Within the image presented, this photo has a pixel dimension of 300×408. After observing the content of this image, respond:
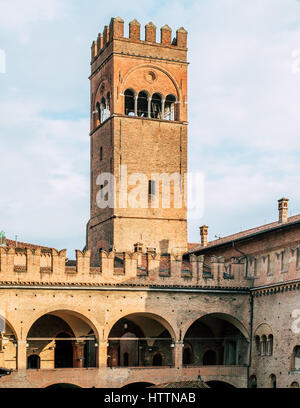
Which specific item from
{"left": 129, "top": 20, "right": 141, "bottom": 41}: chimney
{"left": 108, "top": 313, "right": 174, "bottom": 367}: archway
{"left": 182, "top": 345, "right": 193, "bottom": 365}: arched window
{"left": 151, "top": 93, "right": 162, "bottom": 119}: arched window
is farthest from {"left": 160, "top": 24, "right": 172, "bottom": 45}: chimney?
{"left": 182, "top": 345, "right": 193, "bottom": 365}: arched window

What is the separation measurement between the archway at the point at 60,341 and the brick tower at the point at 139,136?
4955mm

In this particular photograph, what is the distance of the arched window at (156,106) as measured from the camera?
125ft

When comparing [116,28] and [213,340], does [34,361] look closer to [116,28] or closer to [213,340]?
[213,340]

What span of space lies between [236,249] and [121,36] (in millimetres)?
12823

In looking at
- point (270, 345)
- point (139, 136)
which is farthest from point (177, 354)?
point (139, 136)

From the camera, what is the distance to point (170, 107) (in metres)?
38.5

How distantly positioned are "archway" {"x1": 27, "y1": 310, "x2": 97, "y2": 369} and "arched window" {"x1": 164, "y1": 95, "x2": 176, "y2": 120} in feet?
40.9

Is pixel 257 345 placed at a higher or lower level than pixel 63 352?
higher

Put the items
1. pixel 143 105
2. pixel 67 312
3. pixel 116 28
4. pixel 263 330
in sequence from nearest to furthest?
pixel 263 330, pixel 67 312, pixel 116 28, pixel 143 105

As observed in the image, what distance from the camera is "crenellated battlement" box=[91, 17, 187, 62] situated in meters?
37.2

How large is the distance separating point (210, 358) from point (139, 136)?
11.4 m

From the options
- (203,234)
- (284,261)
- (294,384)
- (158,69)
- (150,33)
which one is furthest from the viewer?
(203,234)

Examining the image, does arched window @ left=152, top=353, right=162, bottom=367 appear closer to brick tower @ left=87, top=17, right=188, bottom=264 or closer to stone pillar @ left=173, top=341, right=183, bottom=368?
stone pillar @ left=173, top=341, right=183, bottom=368
